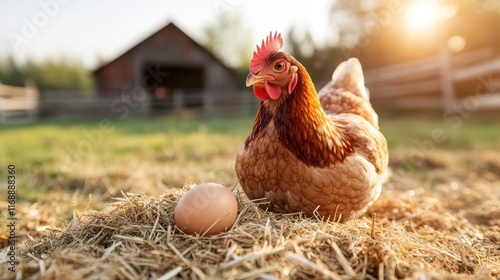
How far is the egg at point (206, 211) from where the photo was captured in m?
2.11

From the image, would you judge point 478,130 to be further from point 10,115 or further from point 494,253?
point 10,115

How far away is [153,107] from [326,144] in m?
16.9

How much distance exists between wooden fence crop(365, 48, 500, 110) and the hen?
378 inches

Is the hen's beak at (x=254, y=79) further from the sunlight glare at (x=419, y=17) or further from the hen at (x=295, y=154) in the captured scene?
the sunlight glare at (x=419, y=17)

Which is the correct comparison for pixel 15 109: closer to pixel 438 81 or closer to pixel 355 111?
pixel 438 81

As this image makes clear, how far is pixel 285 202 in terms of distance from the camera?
2.45m

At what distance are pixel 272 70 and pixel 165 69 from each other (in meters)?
18.7

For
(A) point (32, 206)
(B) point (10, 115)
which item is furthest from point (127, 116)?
(A) point (32, 206)

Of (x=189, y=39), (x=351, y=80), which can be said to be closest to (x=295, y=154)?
(x=351, y=80)

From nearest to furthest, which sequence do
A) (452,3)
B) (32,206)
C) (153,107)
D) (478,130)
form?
(32,206)
(478,130)
(452,3)
(153,107)

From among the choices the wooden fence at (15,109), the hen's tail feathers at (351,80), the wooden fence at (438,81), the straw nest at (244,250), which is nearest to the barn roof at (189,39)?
the wooden fence at (15,109)

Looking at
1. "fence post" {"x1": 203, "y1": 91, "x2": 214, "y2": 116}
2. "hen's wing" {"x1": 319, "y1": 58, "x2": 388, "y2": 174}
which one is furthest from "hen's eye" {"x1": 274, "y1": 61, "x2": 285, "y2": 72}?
"fence post" {"x1": 203, "y1": 91, "x2": 214, "y2": 116}

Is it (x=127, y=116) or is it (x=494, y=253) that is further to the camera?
(x=127, y=116)

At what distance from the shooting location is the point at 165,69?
66.1 feet
